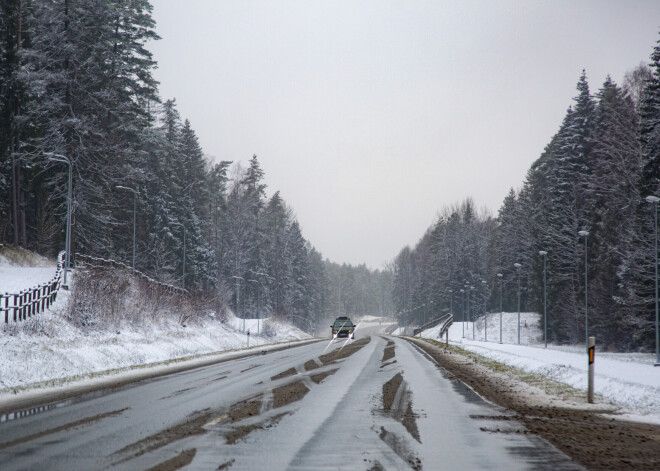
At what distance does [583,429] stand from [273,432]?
191 inches

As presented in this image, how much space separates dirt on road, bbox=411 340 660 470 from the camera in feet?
22.4

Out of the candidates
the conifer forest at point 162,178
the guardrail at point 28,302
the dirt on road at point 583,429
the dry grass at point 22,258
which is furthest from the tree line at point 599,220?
the dry grass at point 22,258

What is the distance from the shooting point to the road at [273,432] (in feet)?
21.3

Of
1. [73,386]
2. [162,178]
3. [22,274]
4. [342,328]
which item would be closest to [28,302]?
[73,386]

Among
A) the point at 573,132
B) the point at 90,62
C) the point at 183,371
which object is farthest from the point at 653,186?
the point at 90,62

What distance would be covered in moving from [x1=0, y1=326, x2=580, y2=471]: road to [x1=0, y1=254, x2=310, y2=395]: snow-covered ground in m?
4.19

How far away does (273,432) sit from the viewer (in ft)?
26.7

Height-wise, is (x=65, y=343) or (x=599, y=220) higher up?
(x=599, y=220)

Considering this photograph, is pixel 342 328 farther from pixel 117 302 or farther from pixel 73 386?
pixel 73 386

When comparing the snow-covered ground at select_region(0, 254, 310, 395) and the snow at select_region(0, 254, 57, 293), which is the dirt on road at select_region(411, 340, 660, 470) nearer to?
the snow-covered ground at select_region(0, 254, 310, 395)

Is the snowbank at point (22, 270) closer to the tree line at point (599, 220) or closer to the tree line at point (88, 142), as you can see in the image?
the tree line at point (88, 142)

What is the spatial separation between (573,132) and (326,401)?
54223 mm

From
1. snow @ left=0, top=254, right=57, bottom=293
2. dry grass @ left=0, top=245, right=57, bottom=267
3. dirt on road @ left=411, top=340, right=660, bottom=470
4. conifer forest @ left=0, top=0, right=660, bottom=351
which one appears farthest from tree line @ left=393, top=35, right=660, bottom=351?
dry grass @ left=0, top=245, right=57, bottom=267

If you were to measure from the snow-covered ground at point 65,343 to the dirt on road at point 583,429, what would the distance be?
1132cm
